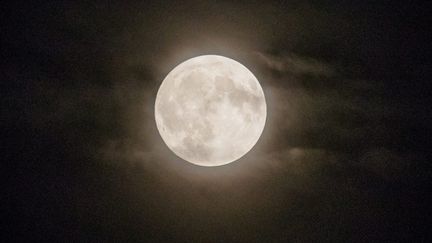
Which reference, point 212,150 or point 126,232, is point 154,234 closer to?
point 126,232

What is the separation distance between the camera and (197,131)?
817 centimetres

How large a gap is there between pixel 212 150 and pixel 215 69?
1.65 meters

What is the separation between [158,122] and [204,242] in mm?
4510

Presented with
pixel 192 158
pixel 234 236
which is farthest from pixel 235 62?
pixel 234 236

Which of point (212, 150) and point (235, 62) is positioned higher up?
point (235, 62)

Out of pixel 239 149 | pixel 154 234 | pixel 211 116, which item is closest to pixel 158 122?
pixel 211 116

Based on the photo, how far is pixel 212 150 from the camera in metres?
8.36

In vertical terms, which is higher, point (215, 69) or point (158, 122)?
point (215, 69)

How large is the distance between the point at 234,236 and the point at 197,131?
14.9 ft

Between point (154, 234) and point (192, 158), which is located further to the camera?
point (154, 234)

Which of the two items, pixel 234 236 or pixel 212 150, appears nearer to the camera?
pixel 212 150

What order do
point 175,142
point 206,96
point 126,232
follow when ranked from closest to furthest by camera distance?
point 206,96 < point 175,142 < point 126,232

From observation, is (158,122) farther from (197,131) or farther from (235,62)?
(235,62)

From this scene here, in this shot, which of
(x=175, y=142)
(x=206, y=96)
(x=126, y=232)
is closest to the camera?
(x=206, y=96)
